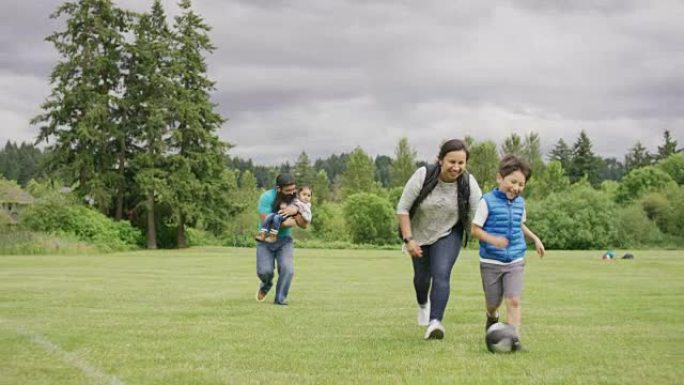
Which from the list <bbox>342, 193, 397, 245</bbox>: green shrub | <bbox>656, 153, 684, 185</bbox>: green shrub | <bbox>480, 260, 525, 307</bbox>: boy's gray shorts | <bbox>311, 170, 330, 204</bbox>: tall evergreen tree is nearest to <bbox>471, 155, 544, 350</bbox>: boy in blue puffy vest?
<bbox>480, 260, 525, 307</bbox>: boy's gray shorts

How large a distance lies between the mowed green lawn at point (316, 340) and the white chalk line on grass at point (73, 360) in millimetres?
12

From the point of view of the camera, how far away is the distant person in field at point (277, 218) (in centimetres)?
1235

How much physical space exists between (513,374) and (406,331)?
3.10m

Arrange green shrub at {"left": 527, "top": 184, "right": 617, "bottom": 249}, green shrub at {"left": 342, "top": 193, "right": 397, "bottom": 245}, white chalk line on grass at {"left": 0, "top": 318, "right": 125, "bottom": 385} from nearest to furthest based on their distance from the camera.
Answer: white chalk line on grass at {"left": 0, "top": 318, "right": 125, "bottom": 385} < green shrub at {"left": 527, "top": 184, "right": 617, "bottom": 249} < green shrub at {"left": 342, "top": 193, "right": 397, "bottom": 245}

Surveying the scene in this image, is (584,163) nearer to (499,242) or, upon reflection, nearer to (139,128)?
Result: (139,128)

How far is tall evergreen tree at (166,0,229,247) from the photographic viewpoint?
5094cm

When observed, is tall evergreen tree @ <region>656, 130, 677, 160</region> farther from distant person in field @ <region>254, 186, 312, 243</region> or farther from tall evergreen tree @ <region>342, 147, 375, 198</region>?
distant person in field @ <region>254, 186, 312, 243</region>

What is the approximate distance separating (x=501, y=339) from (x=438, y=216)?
74.0 inches

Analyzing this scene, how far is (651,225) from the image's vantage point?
82375 mm

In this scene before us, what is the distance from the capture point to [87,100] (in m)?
49.5

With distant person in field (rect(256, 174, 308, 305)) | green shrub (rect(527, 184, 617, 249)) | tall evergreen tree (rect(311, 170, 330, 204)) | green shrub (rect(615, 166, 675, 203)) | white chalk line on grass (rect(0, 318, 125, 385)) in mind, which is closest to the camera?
white chalk line on grass (rect(0, 318, 125, 385))

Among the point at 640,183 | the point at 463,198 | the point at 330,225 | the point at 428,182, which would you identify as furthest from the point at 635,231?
the point at 428,182

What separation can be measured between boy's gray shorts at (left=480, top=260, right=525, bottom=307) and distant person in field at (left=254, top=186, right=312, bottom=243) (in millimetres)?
4502

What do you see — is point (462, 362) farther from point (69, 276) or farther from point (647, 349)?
point (69, 276)
